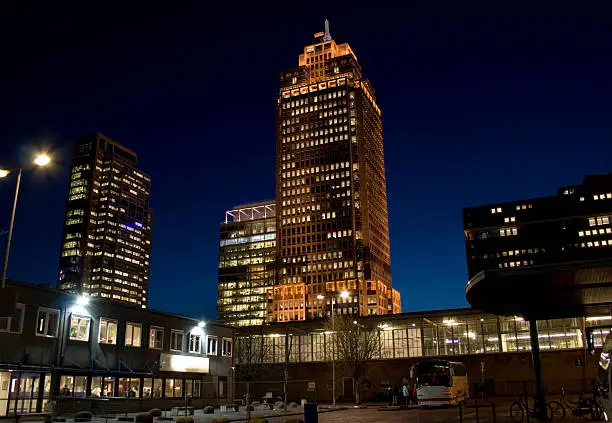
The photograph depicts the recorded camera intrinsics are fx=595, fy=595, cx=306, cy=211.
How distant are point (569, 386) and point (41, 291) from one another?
63520mm

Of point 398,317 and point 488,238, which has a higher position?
point 488,238

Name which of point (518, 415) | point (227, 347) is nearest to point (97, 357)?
point (227, 347)

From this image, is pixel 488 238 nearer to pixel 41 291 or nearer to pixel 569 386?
pixel 569 386

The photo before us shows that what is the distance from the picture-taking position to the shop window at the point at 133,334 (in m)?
51.0

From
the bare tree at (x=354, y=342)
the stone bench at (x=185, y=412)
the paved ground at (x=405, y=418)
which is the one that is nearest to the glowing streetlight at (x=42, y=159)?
the paved ground at (x=405, y=418)

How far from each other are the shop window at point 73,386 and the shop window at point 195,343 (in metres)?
15.7

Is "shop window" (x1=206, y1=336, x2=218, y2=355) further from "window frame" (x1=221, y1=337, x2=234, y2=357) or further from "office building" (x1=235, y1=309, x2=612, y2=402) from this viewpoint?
"office building" (x1=235, y1=309, x2=612, y2=402)

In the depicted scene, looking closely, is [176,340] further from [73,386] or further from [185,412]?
[185,412]

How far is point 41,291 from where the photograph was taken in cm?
4253

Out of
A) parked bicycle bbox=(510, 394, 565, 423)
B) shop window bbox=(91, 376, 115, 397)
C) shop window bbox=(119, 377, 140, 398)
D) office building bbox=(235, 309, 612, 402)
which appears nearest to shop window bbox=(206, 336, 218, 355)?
shop window bbox=(119, 377, 140, 398)

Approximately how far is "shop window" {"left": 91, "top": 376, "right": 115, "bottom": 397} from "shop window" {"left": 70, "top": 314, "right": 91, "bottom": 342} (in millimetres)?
3486

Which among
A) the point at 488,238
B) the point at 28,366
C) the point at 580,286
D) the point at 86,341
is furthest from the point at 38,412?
the point at 488,238

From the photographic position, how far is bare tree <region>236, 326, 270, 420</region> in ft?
296

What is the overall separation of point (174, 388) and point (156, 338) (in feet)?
18.5
